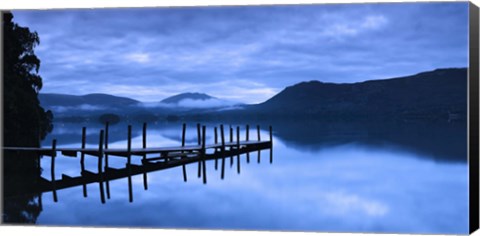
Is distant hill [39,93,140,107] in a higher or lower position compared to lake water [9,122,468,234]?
higher

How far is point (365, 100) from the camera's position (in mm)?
Result: 18297

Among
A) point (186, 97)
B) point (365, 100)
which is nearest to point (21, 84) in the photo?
point (186, 97)

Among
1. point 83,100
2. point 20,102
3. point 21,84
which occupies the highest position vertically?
point 21,84

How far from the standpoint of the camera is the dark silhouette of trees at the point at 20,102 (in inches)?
497

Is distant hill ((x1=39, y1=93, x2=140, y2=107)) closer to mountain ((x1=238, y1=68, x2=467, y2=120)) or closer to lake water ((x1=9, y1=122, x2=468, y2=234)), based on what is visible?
lake water ((x1=9, y1=122, x2=468, y2=234))

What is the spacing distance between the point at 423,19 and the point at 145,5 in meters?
6.77

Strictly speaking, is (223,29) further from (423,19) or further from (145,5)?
(145,5)

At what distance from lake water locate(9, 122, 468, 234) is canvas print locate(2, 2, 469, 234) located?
4 cm

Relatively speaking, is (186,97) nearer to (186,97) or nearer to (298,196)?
(186,97)

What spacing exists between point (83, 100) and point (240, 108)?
460 centimetres

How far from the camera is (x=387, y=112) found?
22.0 metres

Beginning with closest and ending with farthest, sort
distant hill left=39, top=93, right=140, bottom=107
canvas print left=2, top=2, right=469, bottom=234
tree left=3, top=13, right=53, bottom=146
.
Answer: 1. canvas print left=2, top=2, right=469, bottom=234
2. tree left=3, top=13, right=53, bottom=146
3. distant hill left=39, top=93, right=140, bottom=107

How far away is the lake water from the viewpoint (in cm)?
1020

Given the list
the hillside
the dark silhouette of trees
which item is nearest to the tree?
the dark silhouette of trees
